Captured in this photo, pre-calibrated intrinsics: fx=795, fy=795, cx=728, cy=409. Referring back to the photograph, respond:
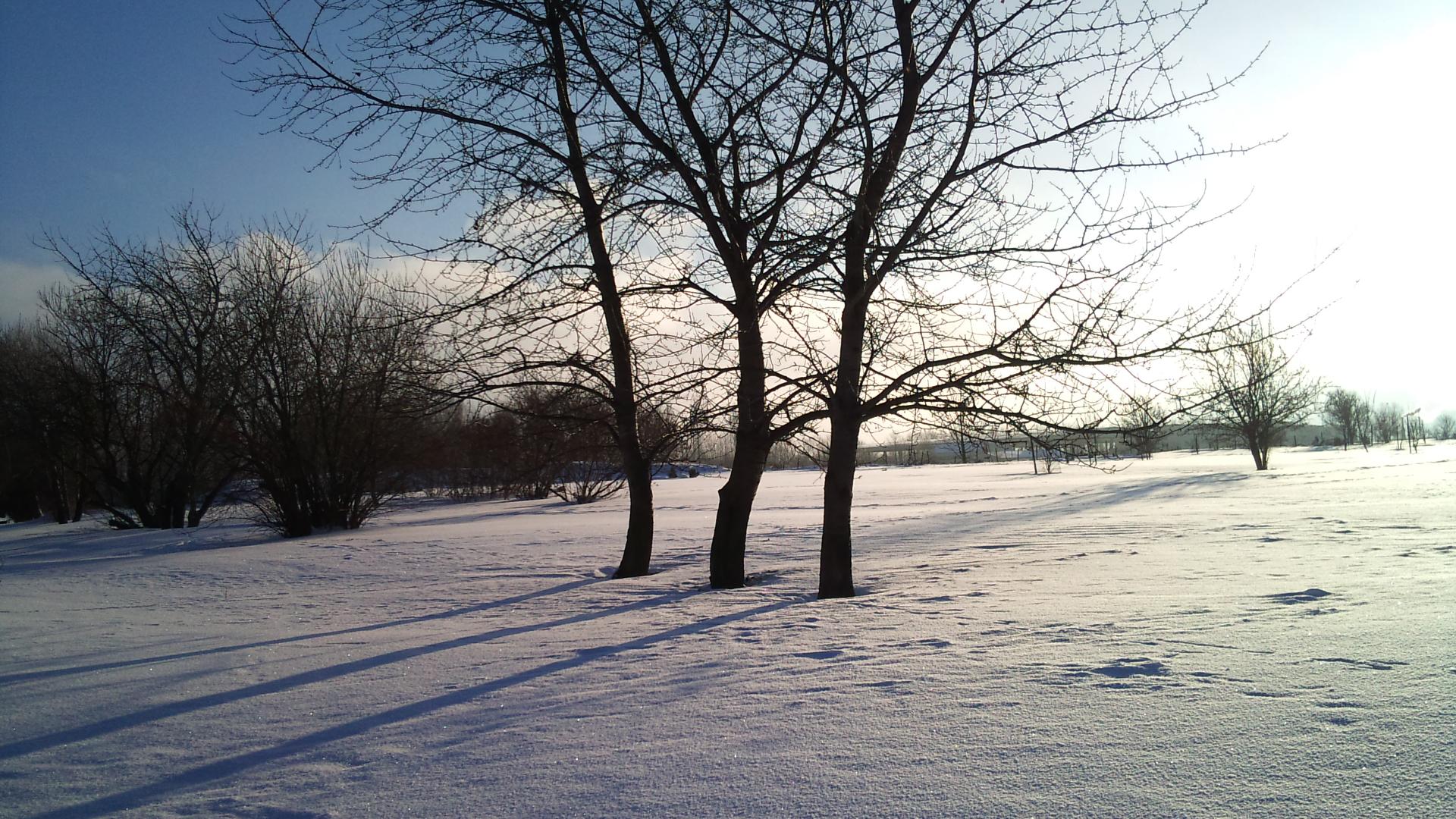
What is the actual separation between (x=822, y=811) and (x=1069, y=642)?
95.9 inches

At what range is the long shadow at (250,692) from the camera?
3.68 metres

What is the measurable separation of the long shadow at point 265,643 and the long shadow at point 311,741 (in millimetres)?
2623

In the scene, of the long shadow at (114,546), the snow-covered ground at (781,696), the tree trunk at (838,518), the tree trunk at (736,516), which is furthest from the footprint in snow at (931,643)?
the long shadow at (114,546)

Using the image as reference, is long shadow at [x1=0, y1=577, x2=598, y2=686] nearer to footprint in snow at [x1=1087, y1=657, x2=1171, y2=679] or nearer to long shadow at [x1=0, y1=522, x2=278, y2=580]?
footprint in snow at [x1=1087, y1=657, x2=1171, y2=679]

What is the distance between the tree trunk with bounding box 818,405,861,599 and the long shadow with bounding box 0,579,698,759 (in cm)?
211

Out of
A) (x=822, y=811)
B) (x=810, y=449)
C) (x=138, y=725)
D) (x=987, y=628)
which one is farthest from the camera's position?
(x=810, y=449)

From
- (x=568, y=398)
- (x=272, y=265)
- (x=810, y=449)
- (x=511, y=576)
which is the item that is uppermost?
(x=272, y=265)

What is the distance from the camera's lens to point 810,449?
27.7 ft

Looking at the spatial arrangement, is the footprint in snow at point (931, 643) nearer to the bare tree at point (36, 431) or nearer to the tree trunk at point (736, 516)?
the tree trunk at point (736, 516)

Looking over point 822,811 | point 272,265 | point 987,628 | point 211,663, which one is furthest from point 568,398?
point 272,265

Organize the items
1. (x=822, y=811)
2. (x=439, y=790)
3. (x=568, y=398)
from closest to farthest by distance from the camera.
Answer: (x=822, y=811)
(x=439, y=790)
(x=568, y=398)

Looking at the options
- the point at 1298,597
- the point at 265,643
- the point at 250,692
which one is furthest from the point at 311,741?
the point at 1298,597

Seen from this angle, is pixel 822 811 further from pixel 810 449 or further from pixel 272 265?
pixel 272 265

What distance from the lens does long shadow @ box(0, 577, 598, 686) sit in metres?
5.07
